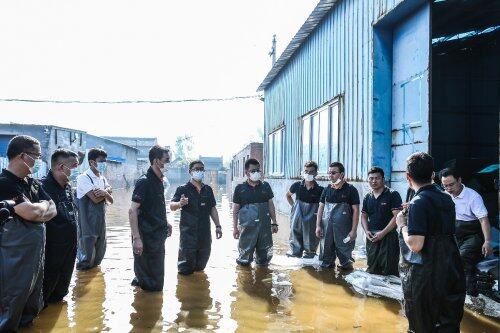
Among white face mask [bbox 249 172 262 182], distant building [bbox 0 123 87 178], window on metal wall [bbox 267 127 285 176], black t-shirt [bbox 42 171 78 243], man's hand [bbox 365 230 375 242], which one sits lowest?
man's hand [bbox 365 230 375 242]

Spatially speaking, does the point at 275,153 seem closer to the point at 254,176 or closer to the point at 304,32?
the point at 304,32

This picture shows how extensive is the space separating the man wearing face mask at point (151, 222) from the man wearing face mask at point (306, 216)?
10.00ft

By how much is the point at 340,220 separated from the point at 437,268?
12.3 ft

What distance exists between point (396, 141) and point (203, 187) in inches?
149

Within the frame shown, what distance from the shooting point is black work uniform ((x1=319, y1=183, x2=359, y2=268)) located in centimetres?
697

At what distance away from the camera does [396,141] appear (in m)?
8.06

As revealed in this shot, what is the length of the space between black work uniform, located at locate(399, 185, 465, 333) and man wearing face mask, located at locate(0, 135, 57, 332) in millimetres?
3276

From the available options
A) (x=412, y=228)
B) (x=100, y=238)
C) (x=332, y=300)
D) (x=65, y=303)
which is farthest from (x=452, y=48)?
(x=65, y=303)

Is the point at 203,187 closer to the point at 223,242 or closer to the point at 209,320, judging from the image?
the point at 209,320

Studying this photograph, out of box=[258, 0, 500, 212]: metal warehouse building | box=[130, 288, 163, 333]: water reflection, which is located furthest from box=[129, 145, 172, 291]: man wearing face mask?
box=[258, 0, 500, 212]: metal warehouse building

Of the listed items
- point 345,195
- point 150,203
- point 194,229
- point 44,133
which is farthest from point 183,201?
point 44,133

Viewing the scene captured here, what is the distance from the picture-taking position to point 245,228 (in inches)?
284

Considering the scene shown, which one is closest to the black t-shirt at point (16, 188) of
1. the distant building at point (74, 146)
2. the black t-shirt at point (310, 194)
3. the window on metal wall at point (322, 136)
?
the black t-shirt at point (310, 194)

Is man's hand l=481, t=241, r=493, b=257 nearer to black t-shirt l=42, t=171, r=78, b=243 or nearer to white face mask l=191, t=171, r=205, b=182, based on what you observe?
white face mask l=191, t=171, r=205, b=182
